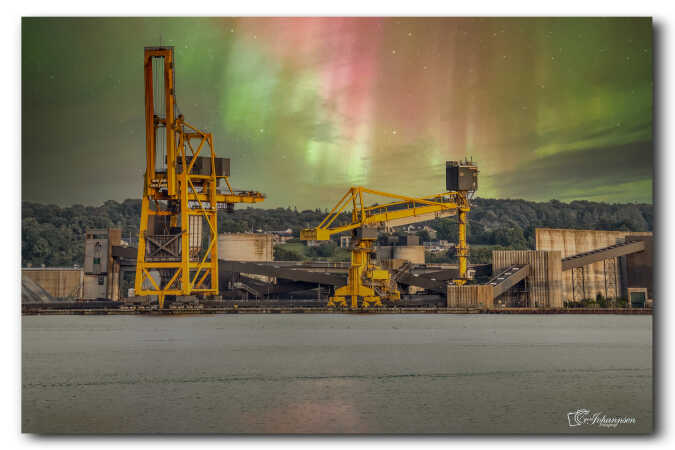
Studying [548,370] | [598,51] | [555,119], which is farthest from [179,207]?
[598,51]

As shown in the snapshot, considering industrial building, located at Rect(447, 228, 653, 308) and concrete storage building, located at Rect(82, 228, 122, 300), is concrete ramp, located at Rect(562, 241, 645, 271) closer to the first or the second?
industrial building, located at Rect(447, 228, 653, 308)

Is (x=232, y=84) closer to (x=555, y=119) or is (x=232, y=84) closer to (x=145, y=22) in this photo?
(x=145, y=22)

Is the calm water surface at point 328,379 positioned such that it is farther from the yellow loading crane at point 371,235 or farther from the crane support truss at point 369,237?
the crane support truss at point 369,237

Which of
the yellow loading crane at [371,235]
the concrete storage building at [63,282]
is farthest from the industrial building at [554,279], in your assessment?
the concrete storage building at [63,282]

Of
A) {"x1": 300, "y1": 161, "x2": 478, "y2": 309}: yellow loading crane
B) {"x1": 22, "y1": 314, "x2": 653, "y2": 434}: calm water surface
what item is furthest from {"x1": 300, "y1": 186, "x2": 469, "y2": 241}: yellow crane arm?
{"x1": 22, "y1": 314, "x2": 653, "y2": 434}: calm water surface

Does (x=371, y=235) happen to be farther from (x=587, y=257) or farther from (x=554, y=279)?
(x=587, y=257)
